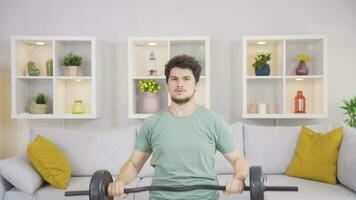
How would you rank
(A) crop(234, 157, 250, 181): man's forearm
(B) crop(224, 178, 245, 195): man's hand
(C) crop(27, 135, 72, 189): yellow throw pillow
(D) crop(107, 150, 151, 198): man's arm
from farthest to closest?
(C) crop(27, 135, 72, 189): yellow throw pillow
(D) crop(107, 150, 151, 198): man's arm
(A) crop(234, 157, 250, 181): man's forearm
(B) crop(224, 178, 245, 195): man's hand

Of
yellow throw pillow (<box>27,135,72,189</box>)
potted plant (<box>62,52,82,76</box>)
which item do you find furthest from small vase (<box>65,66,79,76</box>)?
yellow throw pillow (<box>27,135,72,189</box>)

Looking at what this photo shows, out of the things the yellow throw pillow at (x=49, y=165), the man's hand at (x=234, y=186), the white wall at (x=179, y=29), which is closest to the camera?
the man's hand at (x=234, y=186)

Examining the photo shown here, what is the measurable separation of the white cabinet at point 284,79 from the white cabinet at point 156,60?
1.51ft

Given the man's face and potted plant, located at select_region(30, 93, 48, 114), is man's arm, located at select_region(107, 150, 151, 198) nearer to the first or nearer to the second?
the man's face

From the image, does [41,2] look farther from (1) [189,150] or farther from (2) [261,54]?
(1) [189,150]

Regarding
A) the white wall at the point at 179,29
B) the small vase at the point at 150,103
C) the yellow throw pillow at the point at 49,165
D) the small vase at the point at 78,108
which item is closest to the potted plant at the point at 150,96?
the small vase at the point at 150,103

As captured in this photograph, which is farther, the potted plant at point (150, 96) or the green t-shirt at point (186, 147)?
the potted plant at point (150, 96)

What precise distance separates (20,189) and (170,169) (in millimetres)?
1450

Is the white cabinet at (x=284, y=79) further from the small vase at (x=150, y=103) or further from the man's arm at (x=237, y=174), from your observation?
the man's arm at (x=237, y=174)

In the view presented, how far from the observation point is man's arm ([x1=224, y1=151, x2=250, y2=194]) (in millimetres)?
1595

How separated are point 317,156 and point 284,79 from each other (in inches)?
36.0

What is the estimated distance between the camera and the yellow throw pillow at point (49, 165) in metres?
2.88

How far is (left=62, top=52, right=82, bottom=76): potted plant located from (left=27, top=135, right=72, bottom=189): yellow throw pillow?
3.26ft

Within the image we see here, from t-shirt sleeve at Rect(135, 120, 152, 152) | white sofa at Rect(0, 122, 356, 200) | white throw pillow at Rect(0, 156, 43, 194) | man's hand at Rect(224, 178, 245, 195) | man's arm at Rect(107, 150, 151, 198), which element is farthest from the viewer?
white sofa at Rect(0, 122, 356, 200)
